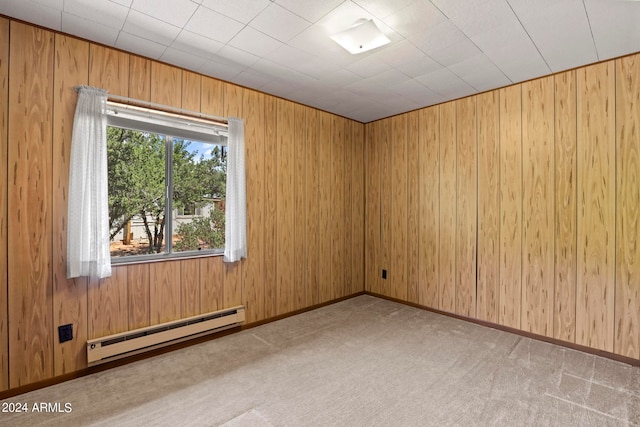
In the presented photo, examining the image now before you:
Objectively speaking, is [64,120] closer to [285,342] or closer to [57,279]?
[57,279]

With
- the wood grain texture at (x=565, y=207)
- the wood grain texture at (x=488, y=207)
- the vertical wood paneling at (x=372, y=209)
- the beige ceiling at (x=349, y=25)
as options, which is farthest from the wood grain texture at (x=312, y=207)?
the wood grain texture at (x=565, y=207)

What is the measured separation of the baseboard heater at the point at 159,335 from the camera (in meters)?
2.29

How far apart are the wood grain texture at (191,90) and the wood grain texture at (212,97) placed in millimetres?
38

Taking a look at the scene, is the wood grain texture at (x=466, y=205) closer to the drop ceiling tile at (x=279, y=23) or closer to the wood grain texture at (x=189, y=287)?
the drop ceiling tile at (x=279, y=23)

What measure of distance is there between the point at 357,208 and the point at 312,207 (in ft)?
→ 2.93

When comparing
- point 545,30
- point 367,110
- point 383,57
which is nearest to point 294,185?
point 367,110

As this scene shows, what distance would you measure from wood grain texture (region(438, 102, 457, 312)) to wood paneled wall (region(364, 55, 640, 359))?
0.04 ft

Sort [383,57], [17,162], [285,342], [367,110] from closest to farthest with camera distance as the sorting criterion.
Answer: [17,162]
[383,57]
[285,342]
[367,110]

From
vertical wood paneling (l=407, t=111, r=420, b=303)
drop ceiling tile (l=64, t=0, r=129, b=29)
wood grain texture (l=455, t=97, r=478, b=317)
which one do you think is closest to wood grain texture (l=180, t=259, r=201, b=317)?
drop ceiling tile (l=64, t=0, r=129, b=29)

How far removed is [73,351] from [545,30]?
416 centimetres

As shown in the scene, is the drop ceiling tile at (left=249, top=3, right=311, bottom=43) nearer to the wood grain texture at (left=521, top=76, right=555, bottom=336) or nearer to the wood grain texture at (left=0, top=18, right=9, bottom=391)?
the wood grain texture at (left=0, top=18, right=9, bottom=391)

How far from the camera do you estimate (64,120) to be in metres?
2.21

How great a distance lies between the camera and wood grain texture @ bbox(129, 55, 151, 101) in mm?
2498

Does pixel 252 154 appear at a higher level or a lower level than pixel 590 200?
higher
